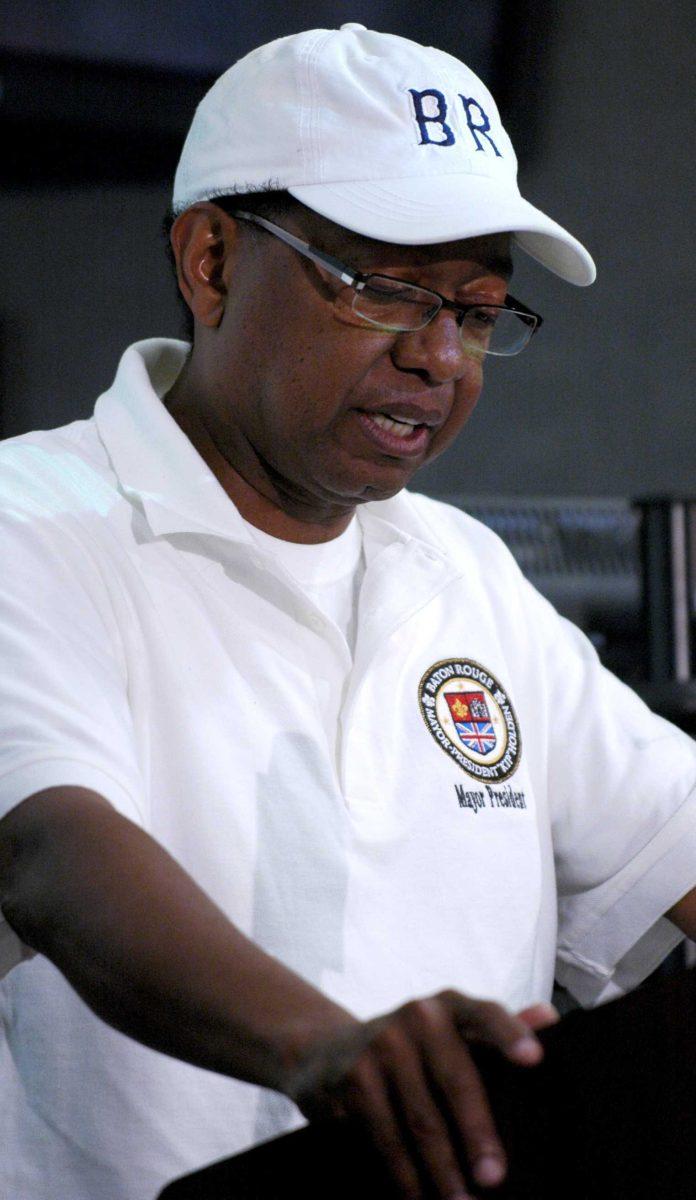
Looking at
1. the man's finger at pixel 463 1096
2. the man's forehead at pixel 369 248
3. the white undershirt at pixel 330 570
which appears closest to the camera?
the man's finger at pixel 463 1096

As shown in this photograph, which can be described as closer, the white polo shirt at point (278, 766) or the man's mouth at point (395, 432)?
the white polo shirt at point (278, 766)

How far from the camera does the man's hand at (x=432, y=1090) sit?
1.75 feet

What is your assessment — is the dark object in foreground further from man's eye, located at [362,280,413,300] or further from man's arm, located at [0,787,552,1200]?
man's eye, located at [362,280,413,300]

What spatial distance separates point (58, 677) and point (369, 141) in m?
0.44

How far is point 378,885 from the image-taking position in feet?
3.62

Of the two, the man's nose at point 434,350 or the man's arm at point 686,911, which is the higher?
the man's nose at point 434,350

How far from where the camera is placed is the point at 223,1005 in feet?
2.23

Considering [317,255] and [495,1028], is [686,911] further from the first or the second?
[495,1028]

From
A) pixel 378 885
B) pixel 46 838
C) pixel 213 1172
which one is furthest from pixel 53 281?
pixel 213 1172

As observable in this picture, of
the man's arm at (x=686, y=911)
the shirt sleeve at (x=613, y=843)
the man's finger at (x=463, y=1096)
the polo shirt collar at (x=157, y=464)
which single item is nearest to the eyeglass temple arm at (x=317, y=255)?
the polo shirt collar at (x=157, y=464)

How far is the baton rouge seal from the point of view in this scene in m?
1.20

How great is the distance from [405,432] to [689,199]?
78 cm

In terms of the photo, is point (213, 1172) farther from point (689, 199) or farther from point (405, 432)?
point (689, 199)

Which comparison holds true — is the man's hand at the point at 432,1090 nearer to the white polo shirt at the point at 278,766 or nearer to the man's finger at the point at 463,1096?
the man's finger at the point at 463,1096
